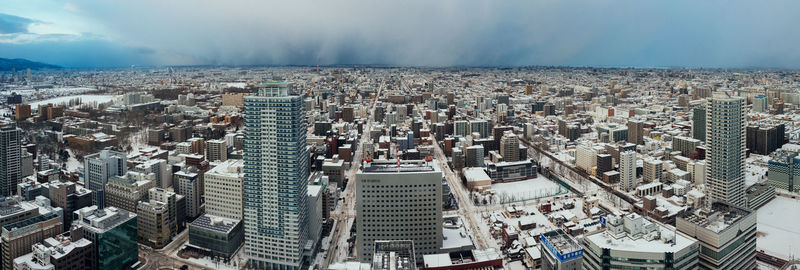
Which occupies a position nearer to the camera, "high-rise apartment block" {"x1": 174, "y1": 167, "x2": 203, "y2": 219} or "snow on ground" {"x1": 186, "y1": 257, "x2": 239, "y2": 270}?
"snow on ground" {"x1": 186, "y1": 257, "x2": 239, "y2": 270}

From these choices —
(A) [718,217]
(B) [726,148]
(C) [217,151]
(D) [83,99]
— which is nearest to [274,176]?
(A) [718,217]

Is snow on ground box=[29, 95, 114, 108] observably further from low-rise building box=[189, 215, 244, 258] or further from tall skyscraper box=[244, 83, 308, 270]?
tall skyscraper box=[244, 83, 308, 270]

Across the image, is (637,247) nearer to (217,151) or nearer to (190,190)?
(190,190)

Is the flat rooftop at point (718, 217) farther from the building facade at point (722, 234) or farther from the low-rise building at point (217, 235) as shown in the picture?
the low-rise building at point (217, 235)

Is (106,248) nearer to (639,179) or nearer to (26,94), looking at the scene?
(639,179)

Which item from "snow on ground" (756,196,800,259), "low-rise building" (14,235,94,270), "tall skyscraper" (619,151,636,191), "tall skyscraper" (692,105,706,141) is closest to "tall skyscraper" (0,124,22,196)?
"low-rise building" (14,235,94,270)

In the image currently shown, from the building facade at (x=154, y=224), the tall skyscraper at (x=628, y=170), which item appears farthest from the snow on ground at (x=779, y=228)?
the building facade at (x=154, y=224)

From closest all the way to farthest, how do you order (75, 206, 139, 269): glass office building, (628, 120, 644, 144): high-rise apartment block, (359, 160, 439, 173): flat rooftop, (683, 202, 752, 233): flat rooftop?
(683, 202, 752, 233): flat rooftop, (75, 206, 139, 269): glass office building, (359, 160, 439, 173): flat rooftop, (628, 120, 644, 144): high-rise apartment block

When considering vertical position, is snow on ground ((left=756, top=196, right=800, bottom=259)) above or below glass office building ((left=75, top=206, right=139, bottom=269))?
below
